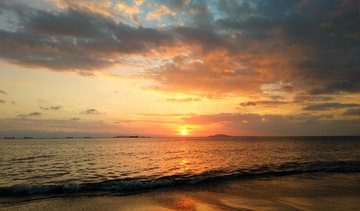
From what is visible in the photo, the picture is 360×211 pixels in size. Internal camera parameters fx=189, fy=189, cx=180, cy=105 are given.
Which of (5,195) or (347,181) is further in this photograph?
(347,181)

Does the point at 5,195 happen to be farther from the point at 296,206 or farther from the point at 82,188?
the point at 296,206

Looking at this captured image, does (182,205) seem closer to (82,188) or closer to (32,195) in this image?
(82,188)

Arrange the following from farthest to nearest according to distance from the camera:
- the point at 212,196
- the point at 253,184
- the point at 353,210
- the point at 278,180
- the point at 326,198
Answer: the point at 278,180 < the point at 253,184 < the point at 212,196 < the point at 326,198 < the point at 353,210

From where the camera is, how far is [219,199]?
14.4m

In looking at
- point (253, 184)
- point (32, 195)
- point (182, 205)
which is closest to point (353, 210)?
point (253, 184)

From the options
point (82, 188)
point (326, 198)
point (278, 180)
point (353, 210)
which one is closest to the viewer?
point (353, 210)

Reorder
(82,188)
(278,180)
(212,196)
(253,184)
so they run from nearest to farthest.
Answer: (212,196)
(82,188)
(253,184)
(278,180)

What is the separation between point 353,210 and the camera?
37.6ft

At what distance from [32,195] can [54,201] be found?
3318mm

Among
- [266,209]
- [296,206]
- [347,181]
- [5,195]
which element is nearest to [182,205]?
[266,209]

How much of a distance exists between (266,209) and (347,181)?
578 inches

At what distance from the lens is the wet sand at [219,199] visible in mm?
12630

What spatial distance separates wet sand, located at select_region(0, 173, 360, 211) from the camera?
12.6 metres

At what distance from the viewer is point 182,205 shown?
1310 cm
